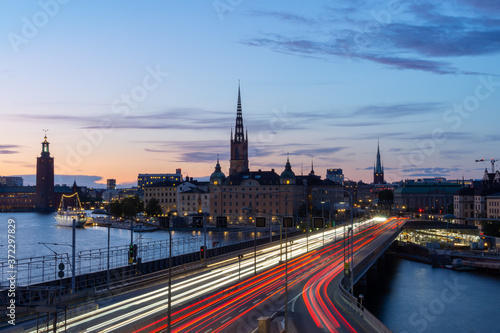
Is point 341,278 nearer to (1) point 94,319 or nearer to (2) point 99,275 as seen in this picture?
(2) point 99,275

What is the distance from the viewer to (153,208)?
523ft

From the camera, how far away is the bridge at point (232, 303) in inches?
1041

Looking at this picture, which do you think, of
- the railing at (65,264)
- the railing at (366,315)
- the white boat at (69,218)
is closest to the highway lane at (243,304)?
the railing at (366,315)

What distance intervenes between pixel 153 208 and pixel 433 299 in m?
113

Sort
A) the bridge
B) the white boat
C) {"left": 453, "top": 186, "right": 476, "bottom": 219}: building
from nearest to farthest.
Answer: the bridge < {"left": 453, "top": 186, "right": 476, "bottom": 219}: building < the white boat

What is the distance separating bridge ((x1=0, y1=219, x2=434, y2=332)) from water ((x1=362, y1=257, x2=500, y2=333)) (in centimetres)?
543

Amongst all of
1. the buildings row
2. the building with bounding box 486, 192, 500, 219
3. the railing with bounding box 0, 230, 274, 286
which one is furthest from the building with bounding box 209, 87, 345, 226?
the railing with bounding box 0, 230, 274, 286

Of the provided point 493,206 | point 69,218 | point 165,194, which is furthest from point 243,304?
point 165,194

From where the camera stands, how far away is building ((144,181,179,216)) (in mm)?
165250

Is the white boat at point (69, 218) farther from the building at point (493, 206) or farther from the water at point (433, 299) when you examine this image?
the building at point (493, 206)

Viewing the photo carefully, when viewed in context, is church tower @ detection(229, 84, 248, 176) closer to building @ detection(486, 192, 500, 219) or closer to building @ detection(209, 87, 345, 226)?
building @ detection(209, 87, 345, 226)

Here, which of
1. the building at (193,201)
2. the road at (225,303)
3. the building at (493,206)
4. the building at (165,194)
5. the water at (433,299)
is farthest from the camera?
the building at (165,194)

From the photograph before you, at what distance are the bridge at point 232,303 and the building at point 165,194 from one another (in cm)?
11533

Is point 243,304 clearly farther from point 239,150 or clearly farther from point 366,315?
point 239,150
